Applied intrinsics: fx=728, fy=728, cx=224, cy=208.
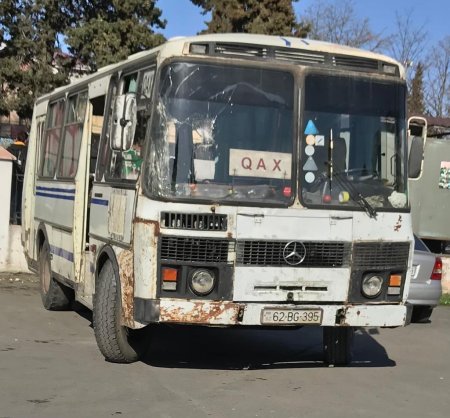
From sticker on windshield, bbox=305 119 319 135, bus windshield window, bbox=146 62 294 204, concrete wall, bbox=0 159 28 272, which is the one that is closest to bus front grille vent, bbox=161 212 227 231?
bus windshield window, bbox=146 62 294 204

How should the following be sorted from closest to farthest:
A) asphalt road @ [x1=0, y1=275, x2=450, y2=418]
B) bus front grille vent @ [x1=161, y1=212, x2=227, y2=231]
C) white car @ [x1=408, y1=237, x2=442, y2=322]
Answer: asphalt road @ [x1=0, y1=275, x2=450, y2=418], bus front grille vent @ [x1=161, y1=212, x2=227, y2=231], white car @ [x1=408, y1=237, x2=442, y2=322]

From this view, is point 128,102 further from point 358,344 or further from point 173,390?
point 358,344

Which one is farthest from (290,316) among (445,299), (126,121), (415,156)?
(445,299)

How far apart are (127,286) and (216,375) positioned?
4.20 ft

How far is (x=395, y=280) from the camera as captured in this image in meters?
6.54

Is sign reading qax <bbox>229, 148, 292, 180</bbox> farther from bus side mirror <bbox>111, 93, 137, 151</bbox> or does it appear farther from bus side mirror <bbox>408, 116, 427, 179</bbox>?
bus side mirror <bbox>408, 116, 427, 179</bbox>

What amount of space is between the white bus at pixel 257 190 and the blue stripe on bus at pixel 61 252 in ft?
5.52

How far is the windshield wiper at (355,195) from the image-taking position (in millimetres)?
6359

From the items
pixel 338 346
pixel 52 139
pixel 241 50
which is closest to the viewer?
pixel 241 50

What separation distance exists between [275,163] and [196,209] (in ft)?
2.64

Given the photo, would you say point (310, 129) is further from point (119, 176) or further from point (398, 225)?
point (119, 176)

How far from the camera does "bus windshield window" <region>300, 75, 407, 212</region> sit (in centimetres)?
631

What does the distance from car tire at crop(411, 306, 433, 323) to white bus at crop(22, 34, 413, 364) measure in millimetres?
4091

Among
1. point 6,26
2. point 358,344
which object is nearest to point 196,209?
point 358,344
